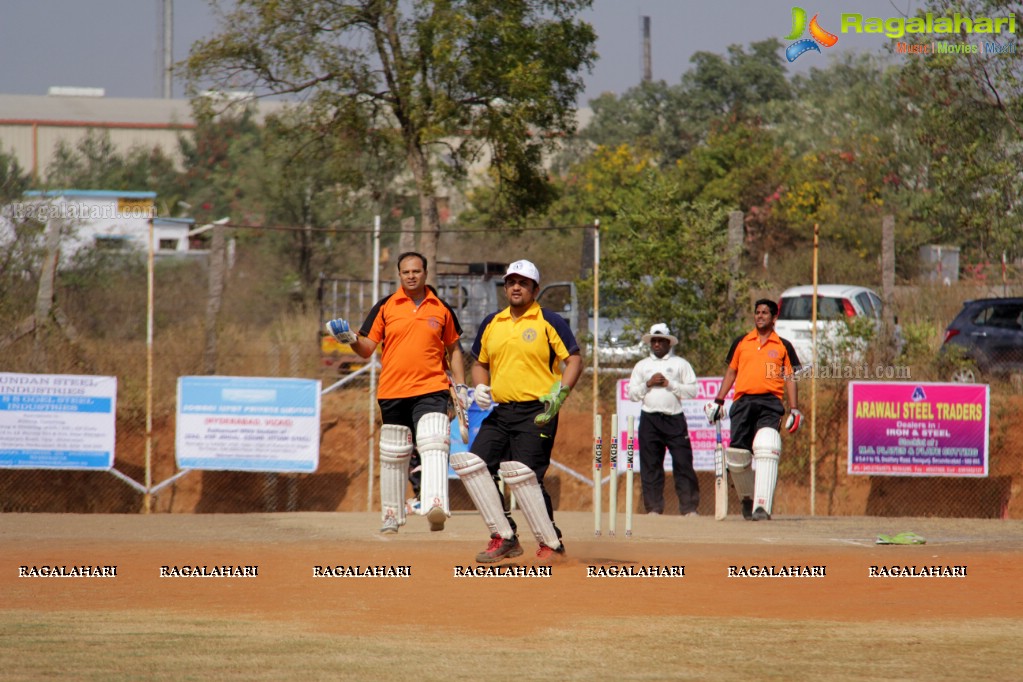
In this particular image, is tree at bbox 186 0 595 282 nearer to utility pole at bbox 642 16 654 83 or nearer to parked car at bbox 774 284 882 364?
parked car at bbox 774 284 882 364

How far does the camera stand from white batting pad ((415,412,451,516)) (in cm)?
991

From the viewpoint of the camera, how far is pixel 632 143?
62.3m

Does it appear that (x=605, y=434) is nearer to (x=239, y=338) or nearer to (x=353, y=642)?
(x=239, y=338)

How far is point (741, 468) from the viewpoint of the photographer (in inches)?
560

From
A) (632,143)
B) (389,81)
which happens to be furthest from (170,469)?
(632,143)

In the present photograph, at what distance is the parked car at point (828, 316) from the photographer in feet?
62.9

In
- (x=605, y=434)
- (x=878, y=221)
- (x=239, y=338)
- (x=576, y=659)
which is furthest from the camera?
(x=878, y=221)

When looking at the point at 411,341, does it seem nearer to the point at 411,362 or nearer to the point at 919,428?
the point at 411,362

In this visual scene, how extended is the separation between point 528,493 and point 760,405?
16.7 ft

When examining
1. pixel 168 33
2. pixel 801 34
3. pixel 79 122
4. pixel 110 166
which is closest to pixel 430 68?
pixel 801 34

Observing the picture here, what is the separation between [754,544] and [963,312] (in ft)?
36.5

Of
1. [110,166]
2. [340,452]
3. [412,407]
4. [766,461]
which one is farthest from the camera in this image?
[110,166]

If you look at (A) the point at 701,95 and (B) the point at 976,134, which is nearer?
(B) the point at 976,134

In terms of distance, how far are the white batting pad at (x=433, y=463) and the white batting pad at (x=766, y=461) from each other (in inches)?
186
